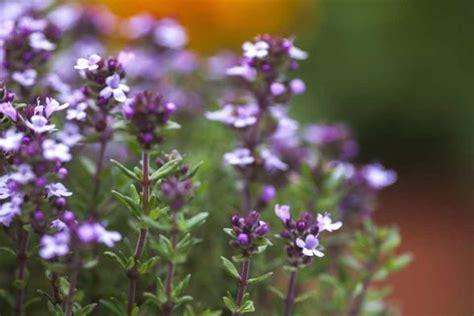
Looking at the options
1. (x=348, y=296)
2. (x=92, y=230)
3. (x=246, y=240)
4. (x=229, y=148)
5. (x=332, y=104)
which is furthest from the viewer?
(x=332, y=104)

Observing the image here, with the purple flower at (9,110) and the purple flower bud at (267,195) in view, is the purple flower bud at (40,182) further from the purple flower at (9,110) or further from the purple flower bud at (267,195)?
the purple flower bud at (267,195)

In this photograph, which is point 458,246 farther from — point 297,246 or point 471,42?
point 297,246

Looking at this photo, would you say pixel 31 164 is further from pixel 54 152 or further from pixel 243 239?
pixel 243 239

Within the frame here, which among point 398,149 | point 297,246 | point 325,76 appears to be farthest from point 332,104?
point 297,246

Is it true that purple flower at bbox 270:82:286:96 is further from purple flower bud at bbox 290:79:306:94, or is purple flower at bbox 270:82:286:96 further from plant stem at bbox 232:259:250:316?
plant stem at bbox 232:259:250:316

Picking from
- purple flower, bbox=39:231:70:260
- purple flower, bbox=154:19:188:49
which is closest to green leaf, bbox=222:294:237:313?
purple flower, bbox=39:231:70:260

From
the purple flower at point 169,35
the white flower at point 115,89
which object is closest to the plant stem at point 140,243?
the white flower at point 115,89

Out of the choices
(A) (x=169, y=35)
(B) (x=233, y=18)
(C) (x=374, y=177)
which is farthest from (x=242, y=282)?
(B) (x=233, y=18)
